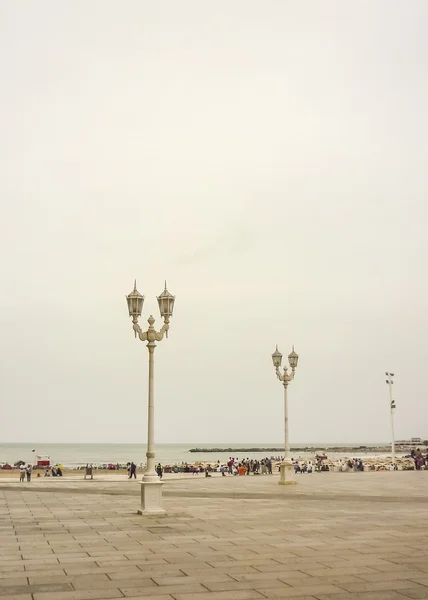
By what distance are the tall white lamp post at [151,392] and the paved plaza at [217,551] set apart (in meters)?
0.61

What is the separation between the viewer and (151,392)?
58.8 ft

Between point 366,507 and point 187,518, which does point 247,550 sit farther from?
point 366,507

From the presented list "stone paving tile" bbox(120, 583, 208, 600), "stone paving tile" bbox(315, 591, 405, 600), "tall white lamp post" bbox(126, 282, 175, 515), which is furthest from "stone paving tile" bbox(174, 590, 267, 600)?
"tall white lamp post" bbox(126, 282, 175, 515)

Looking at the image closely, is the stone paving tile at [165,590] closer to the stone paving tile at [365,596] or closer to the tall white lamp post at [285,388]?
the stone paving tile at [365,596]

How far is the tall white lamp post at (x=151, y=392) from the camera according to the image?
55.9 feet

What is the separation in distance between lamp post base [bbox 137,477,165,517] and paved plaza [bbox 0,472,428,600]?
46 centimetres

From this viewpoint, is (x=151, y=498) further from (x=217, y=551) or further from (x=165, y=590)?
(x=165, y=590)

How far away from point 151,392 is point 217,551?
7187 millimetres

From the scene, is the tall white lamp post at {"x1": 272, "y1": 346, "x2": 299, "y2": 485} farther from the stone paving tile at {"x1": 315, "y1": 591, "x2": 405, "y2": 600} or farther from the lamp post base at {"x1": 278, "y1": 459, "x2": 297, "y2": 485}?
the stone paving tile at {"x1": 315, "y1": 591, "x2": 405, "y2": 600}

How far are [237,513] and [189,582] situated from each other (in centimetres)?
919

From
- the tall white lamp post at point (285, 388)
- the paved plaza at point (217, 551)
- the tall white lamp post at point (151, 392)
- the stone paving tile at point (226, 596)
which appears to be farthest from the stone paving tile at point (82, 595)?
the tall white lamp post at point (285, 388)

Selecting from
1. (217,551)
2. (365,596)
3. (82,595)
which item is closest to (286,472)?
(217,551)

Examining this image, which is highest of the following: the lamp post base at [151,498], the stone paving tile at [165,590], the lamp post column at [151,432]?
the lamp post column at [151,432]

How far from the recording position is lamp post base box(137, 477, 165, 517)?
16969 mm
